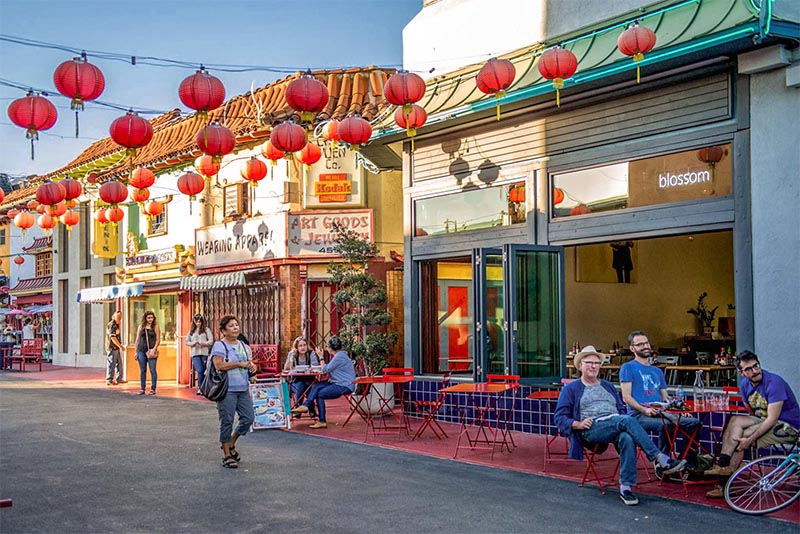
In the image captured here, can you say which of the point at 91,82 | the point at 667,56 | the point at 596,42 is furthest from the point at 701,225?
the point at 91,82

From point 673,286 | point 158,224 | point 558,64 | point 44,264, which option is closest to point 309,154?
point 558,64

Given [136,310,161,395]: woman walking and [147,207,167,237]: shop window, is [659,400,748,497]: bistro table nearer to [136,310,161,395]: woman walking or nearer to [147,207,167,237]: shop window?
[136,310,161,395]: woman walking

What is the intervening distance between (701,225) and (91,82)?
295 inches

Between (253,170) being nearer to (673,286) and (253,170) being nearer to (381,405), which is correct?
(381,405)

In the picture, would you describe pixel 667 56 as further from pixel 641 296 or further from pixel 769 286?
pixel 641 296

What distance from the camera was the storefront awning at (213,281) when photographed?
65.8 feet

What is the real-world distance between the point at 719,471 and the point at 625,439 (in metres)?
1.07

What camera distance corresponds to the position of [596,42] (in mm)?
11562

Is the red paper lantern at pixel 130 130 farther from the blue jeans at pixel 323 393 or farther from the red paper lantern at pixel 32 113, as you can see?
the blue jeans at pixel 323 393

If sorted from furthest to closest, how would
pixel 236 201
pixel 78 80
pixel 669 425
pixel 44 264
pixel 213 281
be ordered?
pixel 44 264 → pixel 236 201 → pixel 213 281 → pixel 78 80 → pixel 669 425

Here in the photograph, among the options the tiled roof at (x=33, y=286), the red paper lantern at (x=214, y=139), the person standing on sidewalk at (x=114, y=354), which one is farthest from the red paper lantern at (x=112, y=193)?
the tiled roof at (x=33, y=286)

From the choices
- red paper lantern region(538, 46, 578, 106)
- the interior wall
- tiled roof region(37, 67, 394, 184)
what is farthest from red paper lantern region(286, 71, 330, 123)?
the interior wall

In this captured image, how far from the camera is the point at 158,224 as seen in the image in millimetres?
24719

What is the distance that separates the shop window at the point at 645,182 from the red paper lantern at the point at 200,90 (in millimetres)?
4833
